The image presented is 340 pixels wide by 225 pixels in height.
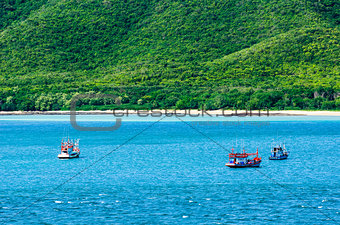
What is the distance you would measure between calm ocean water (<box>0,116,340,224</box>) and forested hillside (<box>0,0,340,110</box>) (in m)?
77.4

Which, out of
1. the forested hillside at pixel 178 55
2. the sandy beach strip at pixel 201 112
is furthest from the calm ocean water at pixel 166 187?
the forested hillside at pixel 178 55

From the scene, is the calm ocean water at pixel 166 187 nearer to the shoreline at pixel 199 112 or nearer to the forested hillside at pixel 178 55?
the shoreline at pixel 199 112

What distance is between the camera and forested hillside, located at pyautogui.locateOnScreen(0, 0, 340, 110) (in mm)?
144625

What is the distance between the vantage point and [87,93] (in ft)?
493

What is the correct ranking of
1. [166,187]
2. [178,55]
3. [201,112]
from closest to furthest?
[166,187]
[201,112]
[178,55]

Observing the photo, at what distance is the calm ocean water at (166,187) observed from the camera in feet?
101

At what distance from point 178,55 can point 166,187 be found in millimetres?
136905

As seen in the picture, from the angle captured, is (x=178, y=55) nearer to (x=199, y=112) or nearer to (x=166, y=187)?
(x=199, y=112)

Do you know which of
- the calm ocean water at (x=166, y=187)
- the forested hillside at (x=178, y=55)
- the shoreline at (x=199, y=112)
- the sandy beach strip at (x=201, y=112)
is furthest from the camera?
the forested hillside at (x=178, y=55)

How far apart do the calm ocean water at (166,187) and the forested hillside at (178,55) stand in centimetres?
7741

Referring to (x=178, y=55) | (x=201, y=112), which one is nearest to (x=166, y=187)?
(x=201, y=112)

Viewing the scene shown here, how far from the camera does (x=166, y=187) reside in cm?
3916

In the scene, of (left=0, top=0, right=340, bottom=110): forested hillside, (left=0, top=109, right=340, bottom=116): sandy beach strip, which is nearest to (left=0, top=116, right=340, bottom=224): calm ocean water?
(left=0, top=109, right=340, bottom=116): sandy beach strip

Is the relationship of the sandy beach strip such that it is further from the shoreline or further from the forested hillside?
the forested hillside
